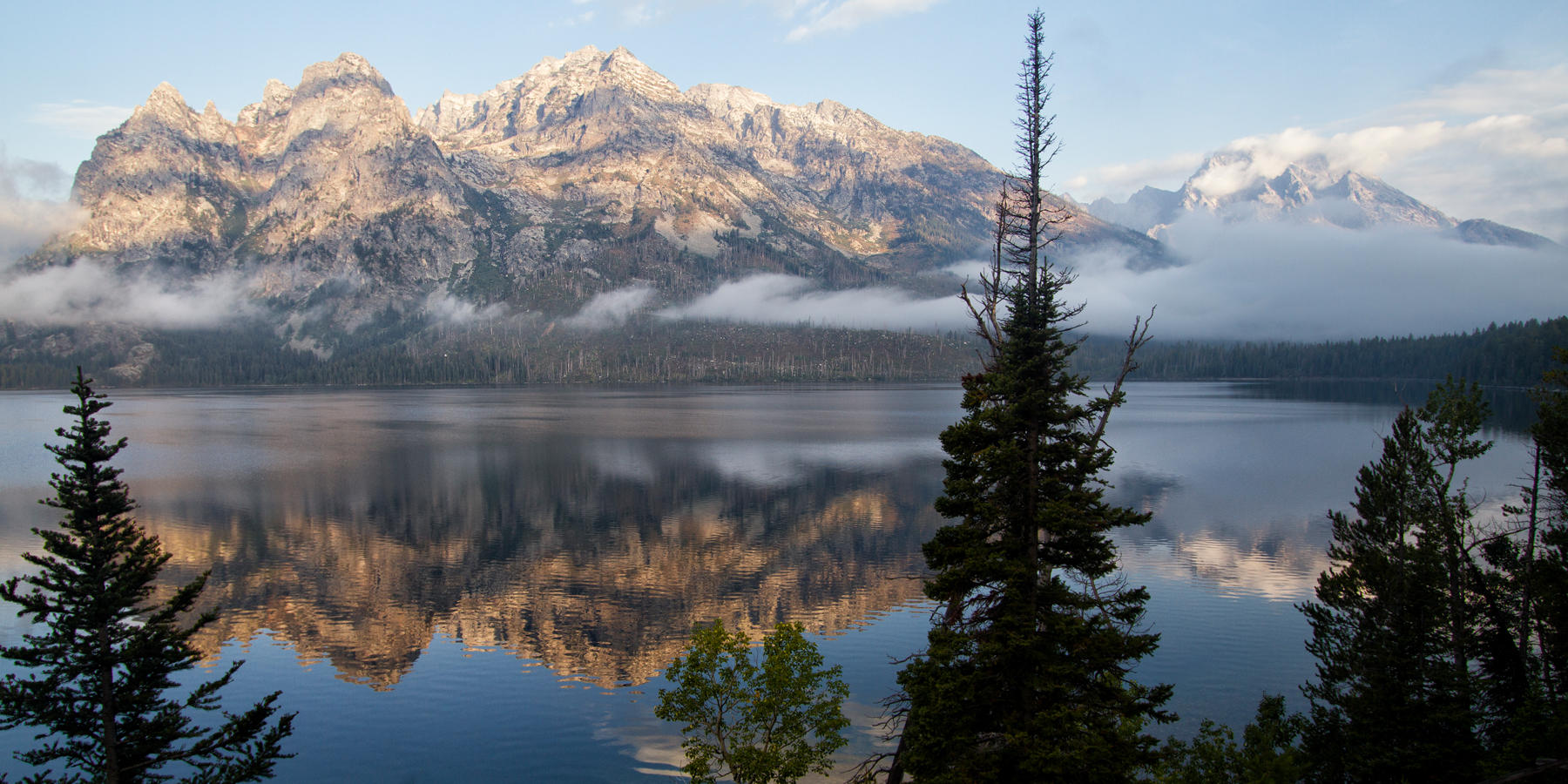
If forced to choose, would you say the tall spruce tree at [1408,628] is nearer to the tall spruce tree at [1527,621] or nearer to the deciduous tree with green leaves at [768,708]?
the tall spruce tree at [1527,621]

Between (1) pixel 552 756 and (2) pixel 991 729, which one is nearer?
(2) pixel 991 729

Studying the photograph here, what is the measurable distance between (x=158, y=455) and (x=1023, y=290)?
121 meters

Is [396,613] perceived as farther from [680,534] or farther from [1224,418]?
[1224,418]

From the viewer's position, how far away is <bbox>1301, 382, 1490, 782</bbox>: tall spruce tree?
70.5 ft

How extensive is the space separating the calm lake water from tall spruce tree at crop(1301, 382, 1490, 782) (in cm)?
586

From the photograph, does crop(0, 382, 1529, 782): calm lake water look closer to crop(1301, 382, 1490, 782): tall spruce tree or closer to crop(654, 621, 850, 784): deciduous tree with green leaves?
crop(1301, 382, 1490, 782): tall spruce tree

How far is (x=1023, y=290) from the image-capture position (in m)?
18.0

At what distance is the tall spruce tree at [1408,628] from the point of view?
21484 mm

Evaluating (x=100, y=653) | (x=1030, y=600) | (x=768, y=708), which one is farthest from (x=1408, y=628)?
(x=100, y=653)

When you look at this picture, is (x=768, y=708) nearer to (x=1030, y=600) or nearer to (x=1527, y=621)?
(x=1030, y=600)

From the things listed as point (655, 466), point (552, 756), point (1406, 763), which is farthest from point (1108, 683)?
point (655, 466)

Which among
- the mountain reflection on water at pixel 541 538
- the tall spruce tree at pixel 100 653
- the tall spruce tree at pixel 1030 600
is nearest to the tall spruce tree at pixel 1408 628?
the tall spruce tree at pixel 1030 600

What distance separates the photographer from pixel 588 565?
5281cm

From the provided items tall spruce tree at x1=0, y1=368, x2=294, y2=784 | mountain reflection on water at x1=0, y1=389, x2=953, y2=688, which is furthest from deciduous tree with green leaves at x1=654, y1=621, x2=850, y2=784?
mountain reflection on water at x1=0, y1=389, x2=953, y2=688
